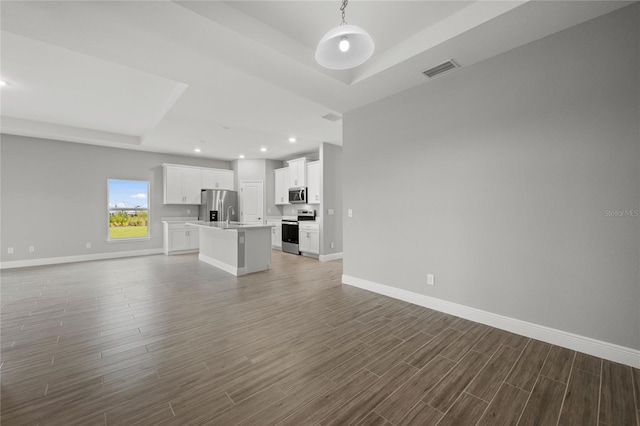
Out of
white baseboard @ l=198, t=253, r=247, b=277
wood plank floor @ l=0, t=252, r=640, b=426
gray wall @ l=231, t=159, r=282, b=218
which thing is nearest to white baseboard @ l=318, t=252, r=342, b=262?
white baseboard @ l=198, t=253, r=247, b=277

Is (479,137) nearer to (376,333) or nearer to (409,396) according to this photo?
(376,333)

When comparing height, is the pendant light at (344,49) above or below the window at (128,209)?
above

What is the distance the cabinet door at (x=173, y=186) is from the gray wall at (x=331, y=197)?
4249 millimetres

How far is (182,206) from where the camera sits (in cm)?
786

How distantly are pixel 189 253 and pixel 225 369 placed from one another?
6.14 meters

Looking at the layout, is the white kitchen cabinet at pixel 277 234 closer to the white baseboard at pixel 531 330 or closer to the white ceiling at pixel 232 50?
the white ceiling at pixel 232 50

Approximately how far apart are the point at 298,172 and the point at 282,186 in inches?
38.4

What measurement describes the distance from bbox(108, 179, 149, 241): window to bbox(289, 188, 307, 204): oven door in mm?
3979

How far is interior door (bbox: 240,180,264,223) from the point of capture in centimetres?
841

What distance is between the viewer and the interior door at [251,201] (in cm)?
841

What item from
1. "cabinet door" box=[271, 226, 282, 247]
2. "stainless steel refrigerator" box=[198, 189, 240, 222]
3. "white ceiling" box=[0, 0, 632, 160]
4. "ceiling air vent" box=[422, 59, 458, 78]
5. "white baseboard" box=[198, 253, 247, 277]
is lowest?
"white baseboard" box=[198, 253, 247, 277]

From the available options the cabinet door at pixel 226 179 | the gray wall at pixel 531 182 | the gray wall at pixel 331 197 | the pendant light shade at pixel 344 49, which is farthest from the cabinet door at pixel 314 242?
the pendant light shade at pixel 344 49

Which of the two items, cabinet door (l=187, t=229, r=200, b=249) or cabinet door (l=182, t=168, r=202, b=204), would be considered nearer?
cabinet door (l=187, t=229, r=200, b=249)

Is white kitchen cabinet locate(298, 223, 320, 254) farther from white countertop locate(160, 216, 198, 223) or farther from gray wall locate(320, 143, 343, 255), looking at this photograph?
white countertop locate(160, 216, 198, 223)
